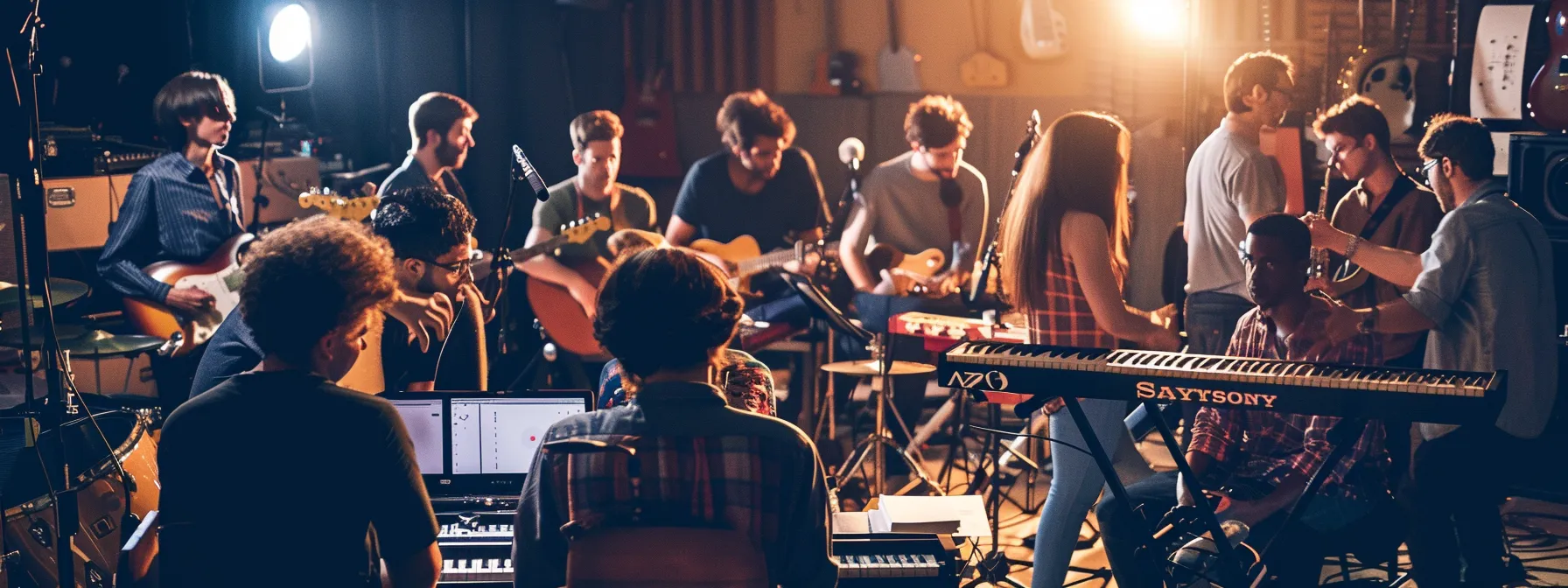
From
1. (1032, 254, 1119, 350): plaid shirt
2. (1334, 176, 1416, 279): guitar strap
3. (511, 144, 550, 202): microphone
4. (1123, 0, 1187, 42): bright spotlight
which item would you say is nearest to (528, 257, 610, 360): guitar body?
(511, 144, 550, 202): microphone

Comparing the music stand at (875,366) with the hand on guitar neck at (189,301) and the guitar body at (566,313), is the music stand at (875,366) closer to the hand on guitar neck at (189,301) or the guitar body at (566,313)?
the guitar body at (566,313)

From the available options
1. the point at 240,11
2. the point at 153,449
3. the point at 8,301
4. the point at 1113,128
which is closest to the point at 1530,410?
the point at 1113,128

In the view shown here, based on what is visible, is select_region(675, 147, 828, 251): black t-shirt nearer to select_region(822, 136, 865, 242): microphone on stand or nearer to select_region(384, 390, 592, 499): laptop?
select_region(822, 136, 865, 242): microphone on stand

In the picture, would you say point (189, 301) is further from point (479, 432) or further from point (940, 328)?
point (940, 328)

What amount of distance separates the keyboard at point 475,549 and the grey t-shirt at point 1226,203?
3075 millimetres

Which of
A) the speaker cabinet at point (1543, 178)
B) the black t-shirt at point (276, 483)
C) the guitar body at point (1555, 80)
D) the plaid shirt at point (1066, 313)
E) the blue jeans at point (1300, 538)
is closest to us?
the black t-shirt at point (276, 483)

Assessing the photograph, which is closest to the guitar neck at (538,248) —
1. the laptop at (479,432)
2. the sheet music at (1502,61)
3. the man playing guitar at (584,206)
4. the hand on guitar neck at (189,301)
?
the man playing guitar at (584,206)

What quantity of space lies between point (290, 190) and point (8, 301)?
8.81 ft

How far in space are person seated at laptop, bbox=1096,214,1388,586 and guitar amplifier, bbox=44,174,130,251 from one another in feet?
14.7

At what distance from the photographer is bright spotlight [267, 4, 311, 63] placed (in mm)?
7086

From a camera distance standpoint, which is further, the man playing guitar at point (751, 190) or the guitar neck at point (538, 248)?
the man playing guitar at point (751, 190)

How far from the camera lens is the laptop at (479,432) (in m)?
3.20

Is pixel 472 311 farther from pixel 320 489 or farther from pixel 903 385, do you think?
pixel 903 385

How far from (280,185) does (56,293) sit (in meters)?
2.56
